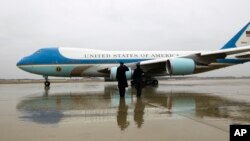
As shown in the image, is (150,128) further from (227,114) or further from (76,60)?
(76,60)

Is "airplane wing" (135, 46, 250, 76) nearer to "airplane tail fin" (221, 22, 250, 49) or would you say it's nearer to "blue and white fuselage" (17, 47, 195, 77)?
"airplane tail fin" (221, 22, 250, 49)

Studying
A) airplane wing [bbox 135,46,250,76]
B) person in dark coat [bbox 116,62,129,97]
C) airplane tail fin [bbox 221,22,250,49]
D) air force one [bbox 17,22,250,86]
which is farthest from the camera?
→ airplane tail fin [bbox 221,22,250,49]

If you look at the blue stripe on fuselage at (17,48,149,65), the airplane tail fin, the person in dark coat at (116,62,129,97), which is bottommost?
the person in dark coat at (116,62,129,97)

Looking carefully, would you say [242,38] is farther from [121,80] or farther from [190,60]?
[121,80]

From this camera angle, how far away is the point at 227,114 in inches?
247

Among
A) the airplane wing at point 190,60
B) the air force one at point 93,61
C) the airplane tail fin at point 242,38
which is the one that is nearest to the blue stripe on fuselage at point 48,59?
the air force one at point 93,61

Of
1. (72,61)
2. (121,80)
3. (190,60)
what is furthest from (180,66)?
(72,61)

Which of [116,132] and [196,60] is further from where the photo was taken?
[196,60]

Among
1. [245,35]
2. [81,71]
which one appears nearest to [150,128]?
[81,71]

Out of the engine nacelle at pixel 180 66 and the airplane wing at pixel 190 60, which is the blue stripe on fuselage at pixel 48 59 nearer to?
the airplane wing at pixel 190 60

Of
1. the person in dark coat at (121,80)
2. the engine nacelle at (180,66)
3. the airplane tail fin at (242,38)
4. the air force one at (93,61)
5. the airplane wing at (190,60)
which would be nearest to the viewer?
the person in dark coat at (121,80)

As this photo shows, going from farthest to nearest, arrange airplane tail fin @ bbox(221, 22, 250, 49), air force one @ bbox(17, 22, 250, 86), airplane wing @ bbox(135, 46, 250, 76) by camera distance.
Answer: airplane tail fin @ bbox(221, 22, 250, 49) → air force one @ bbox(17, 22, 250, 86) → airplane wing @ bbox(135, 46, 250, 76)

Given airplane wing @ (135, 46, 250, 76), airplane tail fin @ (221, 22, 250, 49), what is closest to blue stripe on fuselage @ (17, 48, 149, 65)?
airplane wing @ (135, 46, 250, 76)

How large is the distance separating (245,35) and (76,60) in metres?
14.1
